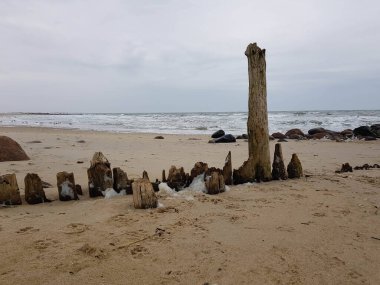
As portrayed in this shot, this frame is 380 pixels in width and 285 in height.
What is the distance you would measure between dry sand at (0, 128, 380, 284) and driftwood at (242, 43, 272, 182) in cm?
74

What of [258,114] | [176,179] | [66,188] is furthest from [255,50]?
[66,188]

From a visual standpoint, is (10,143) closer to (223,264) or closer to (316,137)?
(223,264)

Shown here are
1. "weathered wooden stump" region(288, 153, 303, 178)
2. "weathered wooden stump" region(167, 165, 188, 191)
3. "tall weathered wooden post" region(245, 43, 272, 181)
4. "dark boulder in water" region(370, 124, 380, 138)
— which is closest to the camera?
"weathered wooden stump" region(167, 165, 188, 191)

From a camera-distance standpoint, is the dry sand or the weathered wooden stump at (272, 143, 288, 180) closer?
the dry sand

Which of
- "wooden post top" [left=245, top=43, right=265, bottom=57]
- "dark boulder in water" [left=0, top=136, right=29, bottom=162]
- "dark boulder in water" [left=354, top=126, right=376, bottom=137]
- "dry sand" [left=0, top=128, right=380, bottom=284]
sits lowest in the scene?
"dark boulder in water" [left=354, top=126, right=376, bottom=137]

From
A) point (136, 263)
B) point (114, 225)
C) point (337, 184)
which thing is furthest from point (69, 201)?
point (337, 184)

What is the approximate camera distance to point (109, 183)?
4910 millimetres

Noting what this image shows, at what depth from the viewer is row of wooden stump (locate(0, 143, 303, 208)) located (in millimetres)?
4152

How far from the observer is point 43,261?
2.73 metres

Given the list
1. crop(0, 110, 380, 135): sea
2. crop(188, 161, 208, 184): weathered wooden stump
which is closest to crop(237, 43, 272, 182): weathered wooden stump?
crop(188, 161, 208, 184): weathered wooden stump

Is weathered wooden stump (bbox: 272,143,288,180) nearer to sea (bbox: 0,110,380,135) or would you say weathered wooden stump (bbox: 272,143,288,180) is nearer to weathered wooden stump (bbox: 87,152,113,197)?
weathered wooden stump (bbox: 87,152,113,197)

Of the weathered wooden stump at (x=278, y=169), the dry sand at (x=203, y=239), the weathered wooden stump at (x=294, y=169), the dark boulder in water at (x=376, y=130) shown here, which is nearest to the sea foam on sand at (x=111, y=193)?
the dry sand at (x=203, y=239)

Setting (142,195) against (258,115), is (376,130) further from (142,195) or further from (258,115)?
(142,195)

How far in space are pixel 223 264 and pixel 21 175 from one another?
4.95 meters
